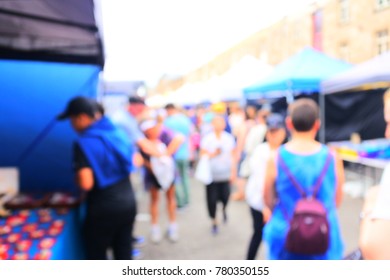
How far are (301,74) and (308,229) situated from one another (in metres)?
4.89

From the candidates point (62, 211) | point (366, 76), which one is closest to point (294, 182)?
point (62, 211)

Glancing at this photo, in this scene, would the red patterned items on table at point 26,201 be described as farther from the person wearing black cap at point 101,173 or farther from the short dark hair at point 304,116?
the short dark hair at point 304,116

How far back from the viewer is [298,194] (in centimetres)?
158

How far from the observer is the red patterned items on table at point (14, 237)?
201cm

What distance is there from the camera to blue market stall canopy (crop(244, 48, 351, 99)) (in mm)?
5879

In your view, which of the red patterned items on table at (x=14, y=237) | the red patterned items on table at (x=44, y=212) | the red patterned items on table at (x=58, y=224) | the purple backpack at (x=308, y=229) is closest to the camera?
the purple backpack at (x=308, y=229)

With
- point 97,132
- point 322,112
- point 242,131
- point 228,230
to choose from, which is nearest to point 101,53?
point 97,132

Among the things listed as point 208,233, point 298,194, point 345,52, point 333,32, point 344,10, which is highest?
Result: point 344,10

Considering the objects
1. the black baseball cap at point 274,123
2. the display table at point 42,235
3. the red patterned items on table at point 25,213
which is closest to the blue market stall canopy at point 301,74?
the black baseball cap at point 274,123

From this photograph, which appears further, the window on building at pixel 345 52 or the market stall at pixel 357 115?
the window on building at pixel 345 52

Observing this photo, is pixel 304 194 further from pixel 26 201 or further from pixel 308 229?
pixel 26 201

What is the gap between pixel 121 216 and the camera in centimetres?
205

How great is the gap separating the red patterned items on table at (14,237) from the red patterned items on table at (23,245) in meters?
0.04

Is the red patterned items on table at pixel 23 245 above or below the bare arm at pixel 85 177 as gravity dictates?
below
